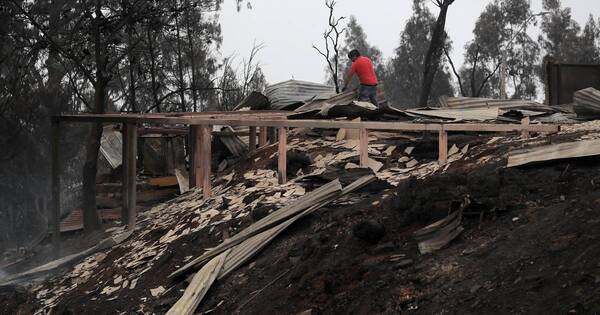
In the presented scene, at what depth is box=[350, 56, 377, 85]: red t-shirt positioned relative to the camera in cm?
1367

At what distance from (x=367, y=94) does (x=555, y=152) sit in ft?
22.3

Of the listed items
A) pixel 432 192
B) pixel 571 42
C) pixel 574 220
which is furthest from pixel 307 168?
pixel 571 42

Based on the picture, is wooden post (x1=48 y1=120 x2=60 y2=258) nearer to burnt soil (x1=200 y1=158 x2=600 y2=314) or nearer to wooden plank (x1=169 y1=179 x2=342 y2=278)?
wooden plank (x1=169 y1=179 x2=342 y2=278)

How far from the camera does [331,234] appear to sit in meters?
7.28

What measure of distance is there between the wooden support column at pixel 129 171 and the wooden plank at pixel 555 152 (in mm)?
7416

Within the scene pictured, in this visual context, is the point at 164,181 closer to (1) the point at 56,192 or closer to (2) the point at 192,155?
(2) the point at 192,155

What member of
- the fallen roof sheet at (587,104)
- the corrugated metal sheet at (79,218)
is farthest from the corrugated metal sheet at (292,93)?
the fallen roof sheet at (587,104)

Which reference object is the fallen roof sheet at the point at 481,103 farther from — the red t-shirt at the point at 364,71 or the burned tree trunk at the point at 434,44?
the burned tree trunk at the point at 434,44

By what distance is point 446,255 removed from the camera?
584 centimetres

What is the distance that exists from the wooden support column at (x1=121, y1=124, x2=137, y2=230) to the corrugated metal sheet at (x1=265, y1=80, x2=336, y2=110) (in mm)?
3674

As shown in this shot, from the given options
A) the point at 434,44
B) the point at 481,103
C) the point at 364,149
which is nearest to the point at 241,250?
the point at 364,149

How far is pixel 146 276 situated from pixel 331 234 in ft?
9.81

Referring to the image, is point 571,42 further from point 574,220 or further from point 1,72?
point 574,220

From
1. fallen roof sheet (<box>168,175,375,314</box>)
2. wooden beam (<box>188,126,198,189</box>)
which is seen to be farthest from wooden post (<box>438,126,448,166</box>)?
wooden beam (<box>188,126,198,189</box>)
